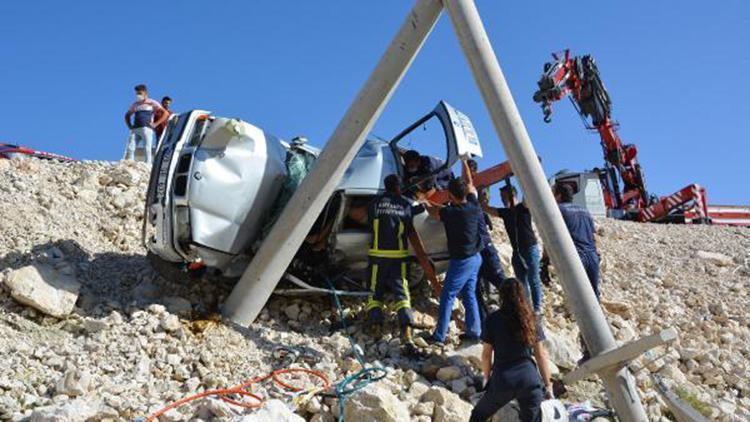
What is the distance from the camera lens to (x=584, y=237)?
6680mm

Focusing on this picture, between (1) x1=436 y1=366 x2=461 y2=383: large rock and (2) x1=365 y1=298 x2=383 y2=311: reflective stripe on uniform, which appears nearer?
(1) x1=436 y1=366 x2=461 y2=383: large rock

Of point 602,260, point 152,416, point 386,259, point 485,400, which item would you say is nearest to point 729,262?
point 602,260

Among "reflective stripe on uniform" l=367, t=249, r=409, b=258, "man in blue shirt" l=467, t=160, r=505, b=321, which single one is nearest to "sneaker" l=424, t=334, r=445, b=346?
"man in blue shirt" l=467, t=160, r=505, b=321

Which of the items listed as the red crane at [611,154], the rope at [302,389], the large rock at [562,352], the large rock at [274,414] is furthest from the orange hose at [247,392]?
the red crane at [611,154]

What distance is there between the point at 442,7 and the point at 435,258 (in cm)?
241

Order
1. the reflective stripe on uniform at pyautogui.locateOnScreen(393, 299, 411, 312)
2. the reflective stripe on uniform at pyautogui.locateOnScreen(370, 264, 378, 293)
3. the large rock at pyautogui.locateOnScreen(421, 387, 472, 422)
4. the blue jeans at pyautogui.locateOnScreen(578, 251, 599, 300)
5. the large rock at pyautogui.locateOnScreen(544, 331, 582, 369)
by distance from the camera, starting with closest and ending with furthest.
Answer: the large rock at pyautogui.locateOnScreen(421, 387, 472, 422) < the large rock at pyautogui.locateOnScreen(544, 331, 582, 369) < the reflective stripe on uniform at pyautogui.locateOnScreen(393, 299, 411, 312) < the reflective stripe on uniform at pyautogui.locateOnScreen(370, 264, 378, 293) < the blue jeans at pyautogui.locateOnScreen(578, 251, 599, 300)

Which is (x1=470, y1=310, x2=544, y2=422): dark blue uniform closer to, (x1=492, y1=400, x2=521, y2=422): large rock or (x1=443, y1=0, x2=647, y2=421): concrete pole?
(x1=492, y1=400, x2=521, y2=422): large rock

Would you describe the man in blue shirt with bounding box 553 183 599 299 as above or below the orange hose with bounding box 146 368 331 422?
above

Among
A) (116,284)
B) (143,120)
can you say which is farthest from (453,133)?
(143,120)

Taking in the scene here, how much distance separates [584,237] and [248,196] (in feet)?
10.7

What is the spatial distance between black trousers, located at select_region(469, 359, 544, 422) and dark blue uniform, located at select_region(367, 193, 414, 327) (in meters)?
1.83

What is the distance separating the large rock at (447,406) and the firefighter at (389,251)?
1222 millimetres

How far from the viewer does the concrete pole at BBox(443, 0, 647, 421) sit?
516cm

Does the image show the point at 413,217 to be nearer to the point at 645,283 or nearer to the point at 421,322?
the point at 421,322
